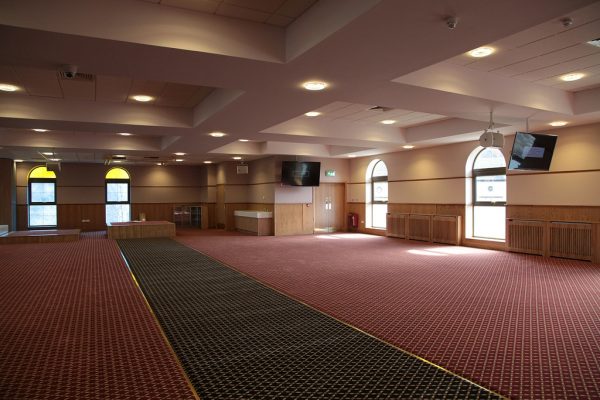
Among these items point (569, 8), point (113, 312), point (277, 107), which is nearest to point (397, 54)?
point (569, 8)

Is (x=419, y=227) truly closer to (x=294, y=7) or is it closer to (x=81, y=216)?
(x=294, y=7)

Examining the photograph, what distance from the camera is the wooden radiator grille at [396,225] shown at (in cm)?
1295

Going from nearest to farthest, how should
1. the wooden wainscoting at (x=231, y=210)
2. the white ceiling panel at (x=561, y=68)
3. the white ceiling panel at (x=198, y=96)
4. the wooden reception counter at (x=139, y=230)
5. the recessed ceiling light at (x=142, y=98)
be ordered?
the white ceiling panel at (x=561, y=68) < the white ceiling panel at (x=198, y=96) < the recessed ceiling light at (x=142, y=98) < the wooden reception counter at (x=139, y=230) < the wooden wainscoting at (x=231, y=210)

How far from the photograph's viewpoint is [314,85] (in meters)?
5.44

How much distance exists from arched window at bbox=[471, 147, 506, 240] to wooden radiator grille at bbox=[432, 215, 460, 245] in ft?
1.69

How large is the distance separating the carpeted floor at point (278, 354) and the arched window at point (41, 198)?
15.1 metres

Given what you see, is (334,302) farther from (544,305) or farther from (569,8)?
(569,8)

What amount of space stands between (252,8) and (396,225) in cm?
1018

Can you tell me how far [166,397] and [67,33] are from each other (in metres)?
3.21

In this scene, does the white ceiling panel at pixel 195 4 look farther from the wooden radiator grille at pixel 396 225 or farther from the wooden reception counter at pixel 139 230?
the wooden reception counter at pixel 139 230

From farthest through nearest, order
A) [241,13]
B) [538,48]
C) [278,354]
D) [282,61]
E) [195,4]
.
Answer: [538,48]
[282,61]
[241,13]
[195,4]
[278,354]

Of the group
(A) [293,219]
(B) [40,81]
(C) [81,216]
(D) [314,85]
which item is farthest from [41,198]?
(D) [314,85]

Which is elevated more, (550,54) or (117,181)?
(550,54)

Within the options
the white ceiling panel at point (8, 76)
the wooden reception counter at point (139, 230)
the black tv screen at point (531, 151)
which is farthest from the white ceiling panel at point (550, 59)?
the wooden reception counter at point (139, 230)
